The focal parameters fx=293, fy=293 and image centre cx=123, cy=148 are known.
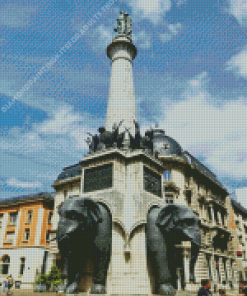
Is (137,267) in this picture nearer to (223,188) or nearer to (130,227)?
(130,227)

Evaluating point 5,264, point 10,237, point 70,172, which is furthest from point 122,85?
point 5,264

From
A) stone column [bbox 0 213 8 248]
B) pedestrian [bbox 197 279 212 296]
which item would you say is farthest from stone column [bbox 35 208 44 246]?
pedestrian [bbox 197 279 212 296]

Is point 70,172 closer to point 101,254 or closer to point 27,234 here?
point 27,234

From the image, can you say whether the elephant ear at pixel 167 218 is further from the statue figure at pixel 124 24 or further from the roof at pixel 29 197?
the roof at pixel 29 197

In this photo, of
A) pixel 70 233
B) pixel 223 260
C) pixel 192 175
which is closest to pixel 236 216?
pixel 223 260

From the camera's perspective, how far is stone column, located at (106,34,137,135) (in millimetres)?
15145

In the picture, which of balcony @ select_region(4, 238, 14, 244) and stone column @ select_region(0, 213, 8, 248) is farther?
stone column @ select_region(0, 213, 8, 248)

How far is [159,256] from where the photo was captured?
10.9m

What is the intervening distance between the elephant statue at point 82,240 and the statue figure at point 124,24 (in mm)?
12492

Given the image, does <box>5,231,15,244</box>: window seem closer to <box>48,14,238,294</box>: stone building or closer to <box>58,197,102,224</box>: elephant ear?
<box>48,14,238,294</box>: stone building

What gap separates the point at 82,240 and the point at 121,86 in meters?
8.92

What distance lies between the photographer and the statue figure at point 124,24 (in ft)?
62.6

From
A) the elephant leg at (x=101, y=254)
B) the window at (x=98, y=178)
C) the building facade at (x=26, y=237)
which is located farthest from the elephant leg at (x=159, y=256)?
the building facade at (x=26, y=237)

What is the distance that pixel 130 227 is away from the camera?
11.6 m
